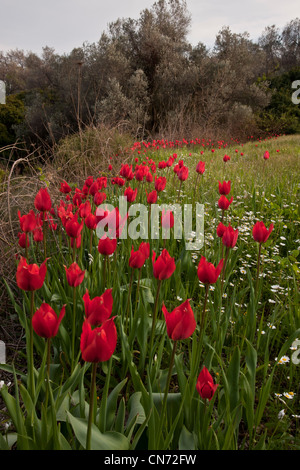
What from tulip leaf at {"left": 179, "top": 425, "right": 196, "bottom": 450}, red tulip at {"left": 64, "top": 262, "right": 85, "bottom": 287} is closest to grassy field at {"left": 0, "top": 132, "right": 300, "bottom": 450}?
tulip leaf at {"left": 179, "top": 425, "right": 196, "bottom": 450}

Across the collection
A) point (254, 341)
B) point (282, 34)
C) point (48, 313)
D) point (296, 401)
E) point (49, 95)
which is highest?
point (282, 34)

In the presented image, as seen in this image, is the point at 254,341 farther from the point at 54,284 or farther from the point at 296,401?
the point at 54,284

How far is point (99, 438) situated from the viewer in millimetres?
1046

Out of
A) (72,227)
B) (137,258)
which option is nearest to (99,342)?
(137,258)

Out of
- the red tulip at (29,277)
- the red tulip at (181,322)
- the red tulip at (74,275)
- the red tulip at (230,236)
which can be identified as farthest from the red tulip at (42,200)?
the red tulip at (181,322)

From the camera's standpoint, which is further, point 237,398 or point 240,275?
point 240,275

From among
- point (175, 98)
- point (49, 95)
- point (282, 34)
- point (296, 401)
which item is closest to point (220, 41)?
point (175, 98)

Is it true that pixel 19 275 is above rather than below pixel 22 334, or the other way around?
above

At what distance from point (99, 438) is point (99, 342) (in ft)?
1.41

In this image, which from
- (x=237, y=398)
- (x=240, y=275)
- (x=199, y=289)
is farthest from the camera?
(x=240, y=275)

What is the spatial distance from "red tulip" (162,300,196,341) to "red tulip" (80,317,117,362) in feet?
0.75

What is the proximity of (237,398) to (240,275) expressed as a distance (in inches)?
60.8

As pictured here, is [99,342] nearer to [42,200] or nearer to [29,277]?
[29,277]
